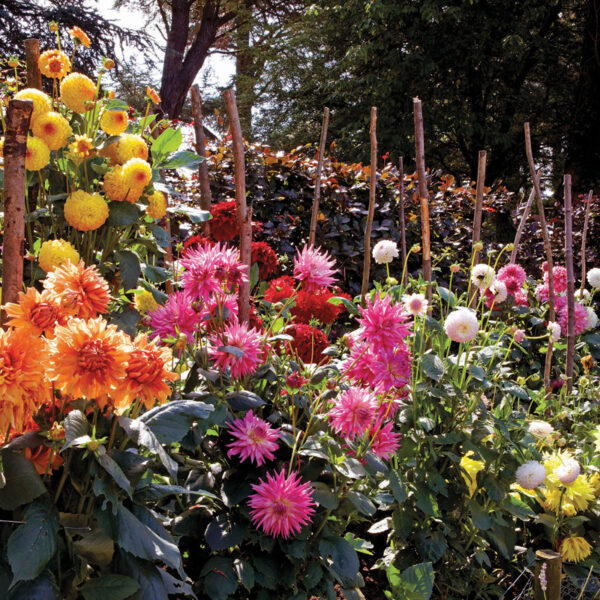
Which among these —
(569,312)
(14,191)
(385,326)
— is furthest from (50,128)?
(569,312)

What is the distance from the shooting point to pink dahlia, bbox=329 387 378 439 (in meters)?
1.32

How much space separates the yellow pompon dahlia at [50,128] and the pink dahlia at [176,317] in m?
0.50

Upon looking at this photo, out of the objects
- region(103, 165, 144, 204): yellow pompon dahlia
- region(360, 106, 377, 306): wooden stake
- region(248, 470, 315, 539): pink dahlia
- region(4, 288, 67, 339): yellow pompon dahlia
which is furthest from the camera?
region(360, 106, 377, 306): wooden stake

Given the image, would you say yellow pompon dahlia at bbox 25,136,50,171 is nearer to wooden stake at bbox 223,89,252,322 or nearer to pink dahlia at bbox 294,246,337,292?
wooden stake at bbox 223,89,252,322

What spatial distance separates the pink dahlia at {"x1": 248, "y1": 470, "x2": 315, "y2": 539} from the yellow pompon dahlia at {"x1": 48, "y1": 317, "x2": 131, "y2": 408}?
530mm

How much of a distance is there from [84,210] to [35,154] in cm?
17

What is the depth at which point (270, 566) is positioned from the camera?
52.6 inches

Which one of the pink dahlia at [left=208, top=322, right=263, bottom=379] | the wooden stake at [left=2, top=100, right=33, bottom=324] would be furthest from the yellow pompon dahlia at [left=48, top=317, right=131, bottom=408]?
the pink dahlia at [left=208, top=322, right=263, bottom=379]

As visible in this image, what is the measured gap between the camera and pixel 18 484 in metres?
0.87

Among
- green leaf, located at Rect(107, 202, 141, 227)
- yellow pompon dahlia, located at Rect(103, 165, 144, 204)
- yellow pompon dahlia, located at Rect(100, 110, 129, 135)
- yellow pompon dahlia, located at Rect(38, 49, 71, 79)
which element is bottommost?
green leaf, located at Rect(107, 202, 141, 227)

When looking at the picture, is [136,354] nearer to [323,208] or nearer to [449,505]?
[449,505]

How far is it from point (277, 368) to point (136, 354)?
73 centimetres

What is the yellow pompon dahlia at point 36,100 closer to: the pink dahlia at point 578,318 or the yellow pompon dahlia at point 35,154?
the yellow pompon dahlia at point 35,154

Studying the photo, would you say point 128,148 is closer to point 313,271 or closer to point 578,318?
point 313,271
